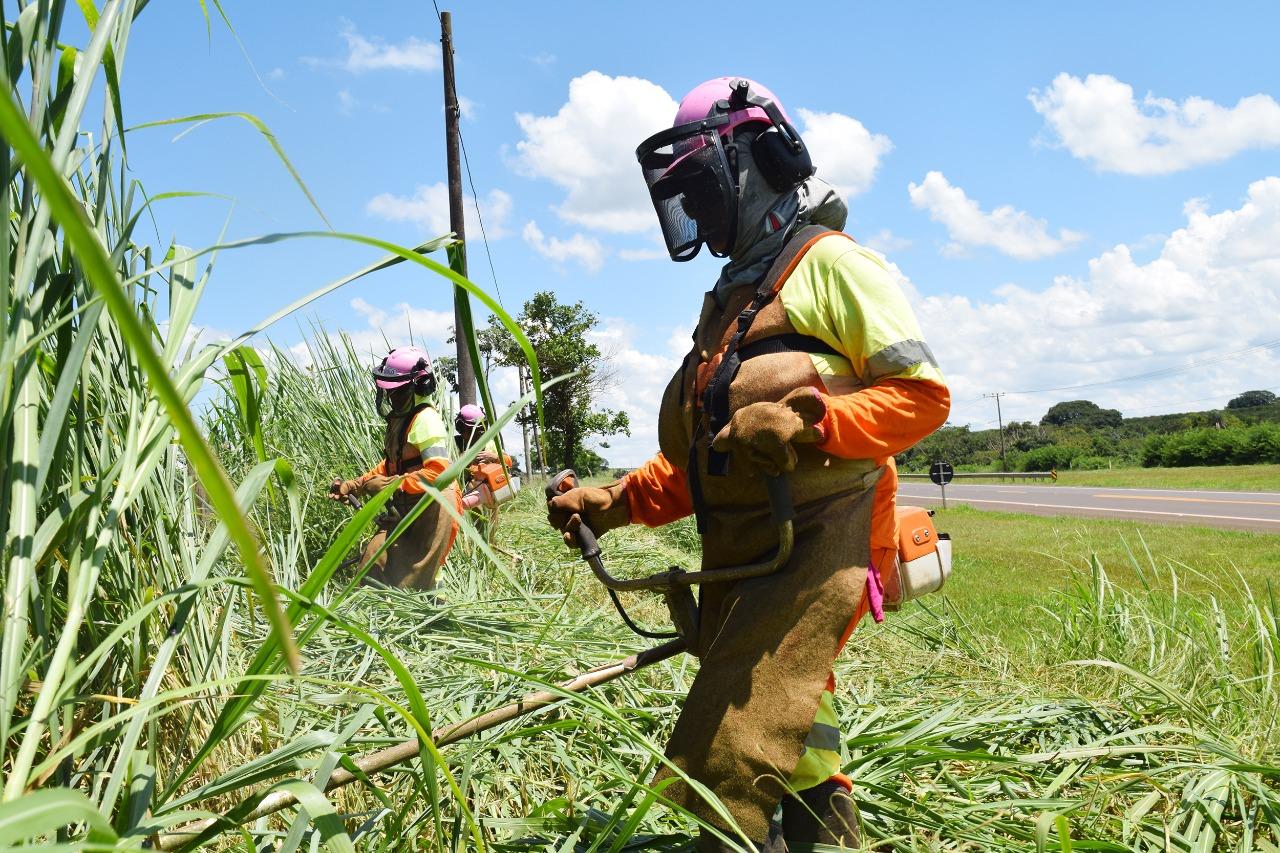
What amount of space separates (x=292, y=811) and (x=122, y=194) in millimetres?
1385

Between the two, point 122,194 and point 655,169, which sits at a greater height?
point 655,169

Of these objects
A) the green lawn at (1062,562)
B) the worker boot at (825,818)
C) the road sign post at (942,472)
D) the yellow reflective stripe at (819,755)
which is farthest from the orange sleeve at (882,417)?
the road sign post at (942,472)

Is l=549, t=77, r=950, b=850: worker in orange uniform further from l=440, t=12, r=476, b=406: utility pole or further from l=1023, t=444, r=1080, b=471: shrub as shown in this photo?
l=1023, t=444, r=1080, b=471: shrub

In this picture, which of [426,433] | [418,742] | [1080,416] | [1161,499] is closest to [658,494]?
[418,742]

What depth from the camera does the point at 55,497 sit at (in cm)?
126

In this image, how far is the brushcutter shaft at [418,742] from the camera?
1.24 m

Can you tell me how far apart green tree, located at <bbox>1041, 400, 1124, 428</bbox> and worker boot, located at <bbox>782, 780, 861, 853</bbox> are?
87859 millimetres

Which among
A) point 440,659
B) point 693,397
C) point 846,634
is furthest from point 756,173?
point 440,659

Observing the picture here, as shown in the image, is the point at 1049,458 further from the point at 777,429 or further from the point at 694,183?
the point at 777,429

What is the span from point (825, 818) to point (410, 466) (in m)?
4.06

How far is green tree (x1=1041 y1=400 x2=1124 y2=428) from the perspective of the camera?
83.6 metres

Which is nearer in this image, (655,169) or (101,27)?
(101,27)

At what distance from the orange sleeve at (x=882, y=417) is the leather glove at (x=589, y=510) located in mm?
646

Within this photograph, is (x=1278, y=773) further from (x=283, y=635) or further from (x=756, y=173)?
(x=283, y=635)
